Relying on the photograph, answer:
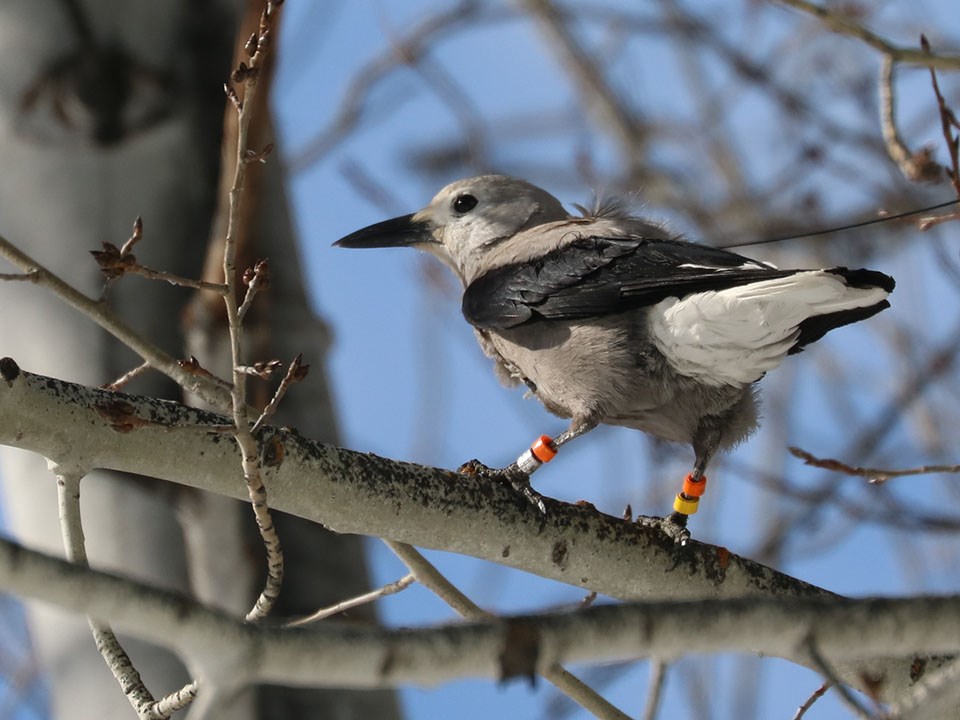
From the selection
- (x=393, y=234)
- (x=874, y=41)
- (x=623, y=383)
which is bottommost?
(x=623, y=383)

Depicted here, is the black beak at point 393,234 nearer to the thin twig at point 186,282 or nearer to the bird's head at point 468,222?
the bird's head at point 468,222

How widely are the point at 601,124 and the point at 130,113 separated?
12.5 feet

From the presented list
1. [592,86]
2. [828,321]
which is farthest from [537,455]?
[592,86]

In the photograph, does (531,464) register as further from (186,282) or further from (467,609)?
(186,282)

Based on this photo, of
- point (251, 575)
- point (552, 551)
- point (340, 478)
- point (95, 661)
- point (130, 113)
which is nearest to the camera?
point (340, 478)

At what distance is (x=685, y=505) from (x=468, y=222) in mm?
1195

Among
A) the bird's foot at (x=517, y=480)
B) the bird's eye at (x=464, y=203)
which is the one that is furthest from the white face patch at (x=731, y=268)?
the bird's eye at (x=464, y=203)

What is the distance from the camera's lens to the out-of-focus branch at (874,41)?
226cm

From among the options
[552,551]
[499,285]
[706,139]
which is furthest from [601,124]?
[552,551]

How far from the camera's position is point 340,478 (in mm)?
1861

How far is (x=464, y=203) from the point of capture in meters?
3.34

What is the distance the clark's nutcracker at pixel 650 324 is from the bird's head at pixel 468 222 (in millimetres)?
297

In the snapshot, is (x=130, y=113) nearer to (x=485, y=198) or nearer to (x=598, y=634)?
(x=485, y=198)

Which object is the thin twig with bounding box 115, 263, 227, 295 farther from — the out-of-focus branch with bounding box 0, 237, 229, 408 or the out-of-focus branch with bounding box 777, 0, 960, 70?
the out-of-focus branch with bounding box 777, 0, 960, 70
